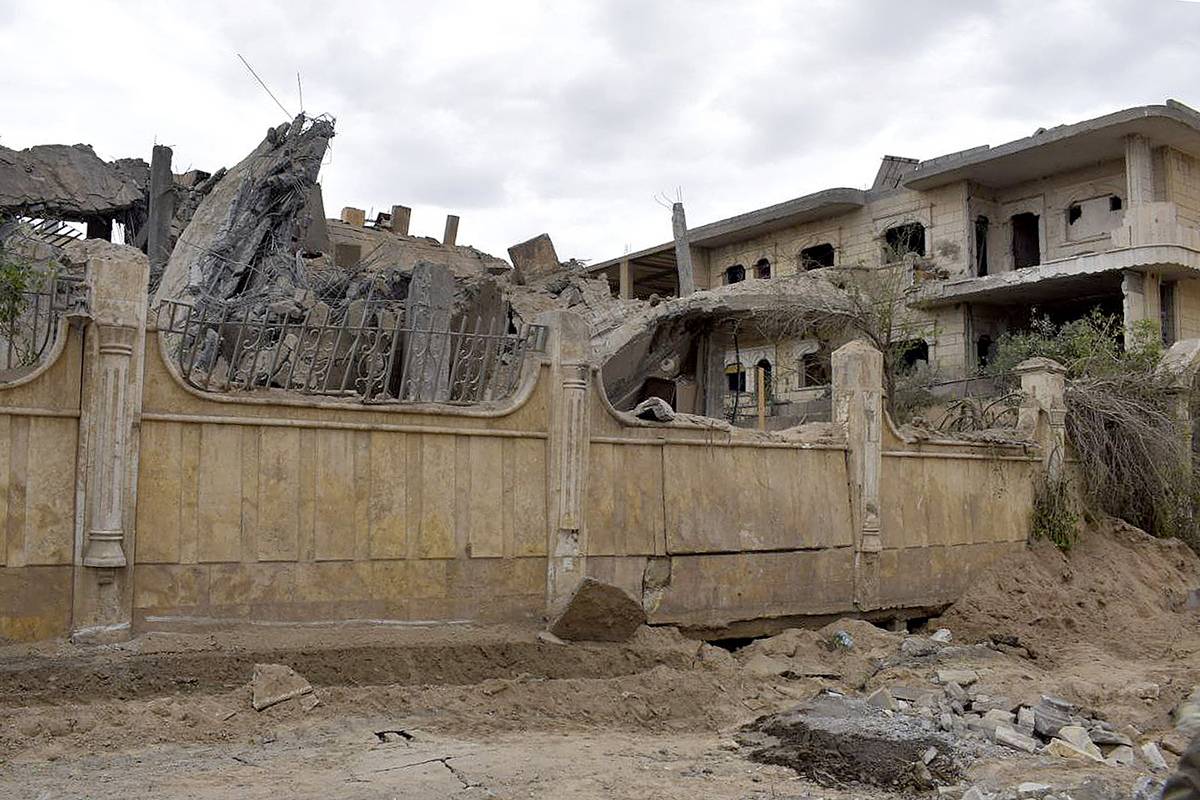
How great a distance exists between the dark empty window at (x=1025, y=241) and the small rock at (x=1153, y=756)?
63.4ft

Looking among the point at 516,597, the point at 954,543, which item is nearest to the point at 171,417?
the point at 516,597

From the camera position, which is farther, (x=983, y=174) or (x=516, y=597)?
(x=983, y=174)

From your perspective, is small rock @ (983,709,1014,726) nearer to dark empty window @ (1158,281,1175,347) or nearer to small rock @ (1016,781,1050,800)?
small rock @ (1016,781,1050,800)

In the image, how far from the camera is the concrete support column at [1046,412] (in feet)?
45.1

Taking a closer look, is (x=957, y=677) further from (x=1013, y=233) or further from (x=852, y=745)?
(x=1013, y=233)

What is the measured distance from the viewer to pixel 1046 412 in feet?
45.3

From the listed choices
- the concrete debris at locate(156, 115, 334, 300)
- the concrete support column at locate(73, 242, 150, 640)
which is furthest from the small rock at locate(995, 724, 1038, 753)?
the concrete debris at locate(156, 115, 334, 300)

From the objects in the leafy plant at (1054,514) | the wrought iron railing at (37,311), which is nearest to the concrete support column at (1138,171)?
the leafy plant at (1054,514)

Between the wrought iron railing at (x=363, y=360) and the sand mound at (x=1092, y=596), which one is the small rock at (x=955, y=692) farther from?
the wrought iron railing at (x=363, y=360)

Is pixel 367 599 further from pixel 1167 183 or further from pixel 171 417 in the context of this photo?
pixel 1167 183

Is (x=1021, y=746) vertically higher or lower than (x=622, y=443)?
lower

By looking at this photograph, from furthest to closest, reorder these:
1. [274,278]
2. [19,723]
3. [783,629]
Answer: [274,278], [783,629], [19,723]

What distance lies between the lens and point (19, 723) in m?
6.36

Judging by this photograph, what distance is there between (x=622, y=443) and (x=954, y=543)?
4982 millimetres
